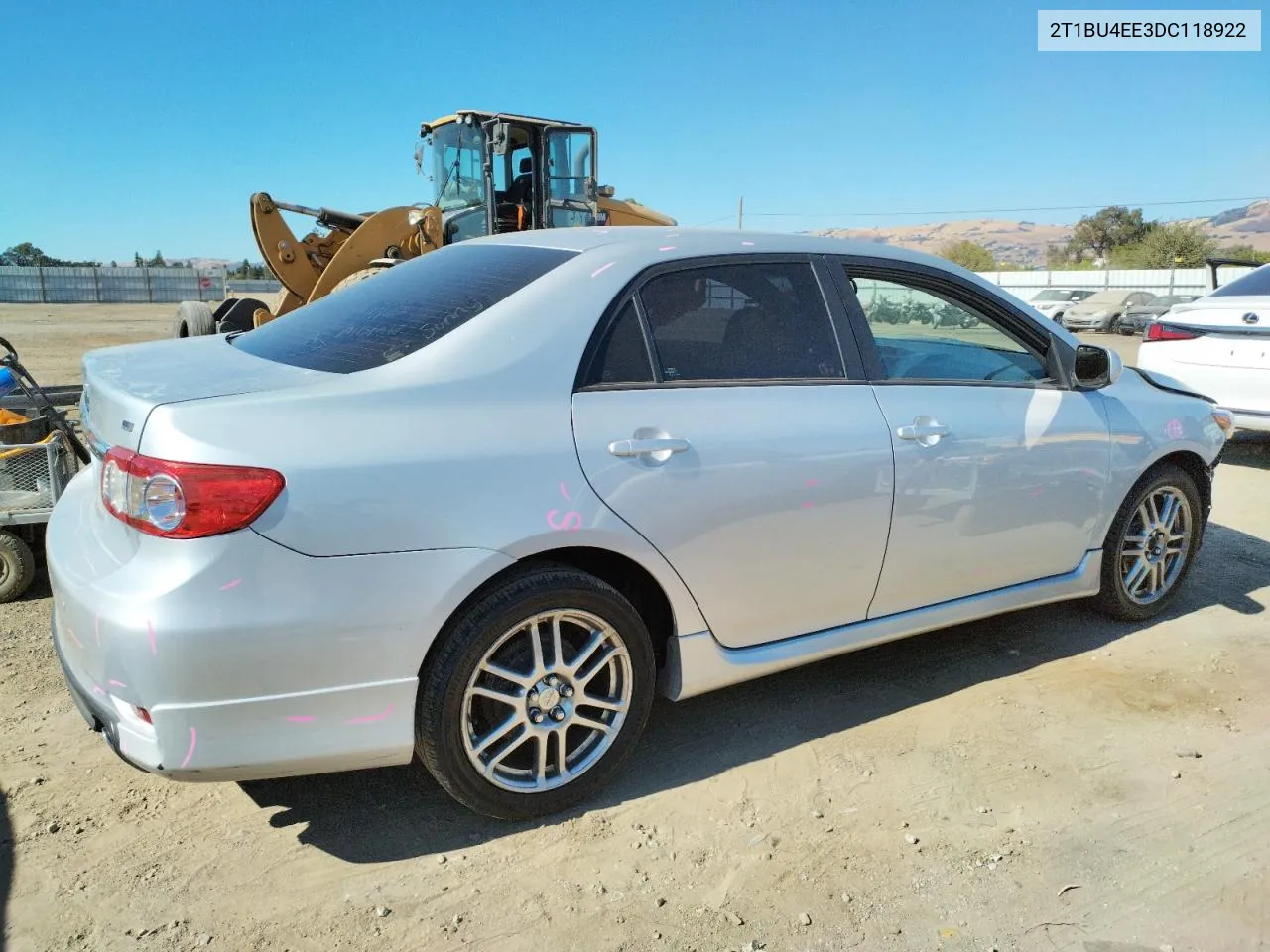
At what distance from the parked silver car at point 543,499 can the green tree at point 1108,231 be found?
71190 mm

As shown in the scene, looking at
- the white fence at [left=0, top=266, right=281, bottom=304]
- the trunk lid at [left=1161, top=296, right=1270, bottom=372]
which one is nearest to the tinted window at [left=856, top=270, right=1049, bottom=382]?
the trunk lid at [left=1161, top=296, right=1270, bottom=372]

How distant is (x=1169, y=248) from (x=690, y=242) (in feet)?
193

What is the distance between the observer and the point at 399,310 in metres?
2.96

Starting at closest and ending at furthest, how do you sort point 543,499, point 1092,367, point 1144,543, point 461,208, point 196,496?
point 196,496, point 543,499, point 1092,367, point 1144,543, point 461,208

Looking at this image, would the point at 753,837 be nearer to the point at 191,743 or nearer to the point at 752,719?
the point at 752,719

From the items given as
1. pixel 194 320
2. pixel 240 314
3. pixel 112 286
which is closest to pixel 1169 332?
pixel 240 314

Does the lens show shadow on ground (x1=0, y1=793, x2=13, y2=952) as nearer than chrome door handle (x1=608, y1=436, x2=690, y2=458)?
Yes

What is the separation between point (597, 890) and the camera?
251cm

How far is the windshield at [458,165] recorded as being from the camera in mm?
11062

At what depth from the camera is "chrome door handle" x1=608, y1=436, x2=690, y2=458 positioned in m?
2.68

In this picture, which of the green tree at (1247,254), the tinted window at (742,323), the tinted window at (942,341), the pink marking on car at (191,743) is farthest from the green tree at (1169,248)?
the pink marking on car at (191,743)

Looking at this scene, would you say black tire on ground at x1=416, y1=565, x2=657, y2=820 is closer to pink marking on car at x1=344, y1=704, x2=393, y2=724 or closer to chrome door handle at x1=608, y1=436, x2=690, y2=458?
pink marking on car at x1=344, y1=704, x2=393, y2=724

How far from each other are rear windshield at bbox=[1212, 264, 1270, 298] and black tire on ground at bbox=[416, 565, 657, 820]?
21.5 ft

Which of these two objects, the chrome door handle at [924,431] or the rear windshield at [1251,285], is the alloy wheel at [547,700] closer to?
the chrome door handle at [924,431]
